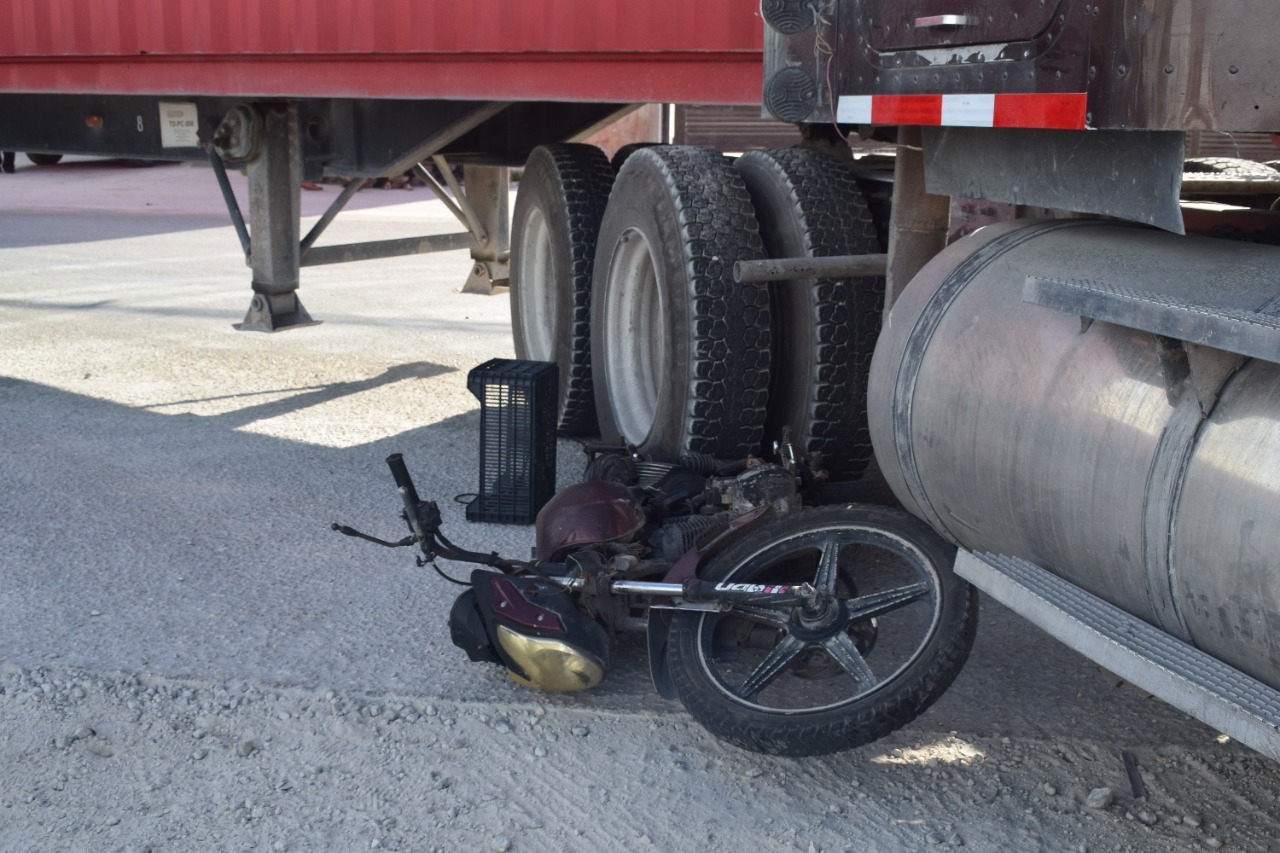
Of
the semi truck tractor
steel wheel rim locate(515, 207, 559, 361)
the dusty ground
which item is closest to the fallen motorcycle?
the dusty ground

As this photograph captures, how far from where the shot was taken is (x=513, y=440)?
17.4ft

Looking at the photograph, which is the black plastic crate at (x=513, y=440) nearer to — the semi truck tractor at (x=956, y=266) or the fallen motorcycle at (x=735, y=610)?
the semi truck tractor at (x=956, y=266)

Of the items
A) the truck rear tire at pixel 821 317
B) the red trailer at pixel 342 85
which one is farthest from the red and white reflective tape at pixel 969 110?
the red trailer at pixel 342 85

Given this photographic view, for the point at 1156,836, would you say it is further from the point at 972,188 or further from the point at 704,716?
the point at 972,188

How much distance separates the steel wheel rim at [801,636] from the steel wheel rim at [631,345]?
187cm

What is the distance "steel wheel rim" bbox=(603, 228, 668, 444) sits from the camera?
563cm

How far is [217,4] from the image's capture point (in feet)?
23.9

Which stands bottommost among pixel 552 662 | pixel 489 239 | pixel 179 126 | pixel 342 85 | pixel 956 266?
pixel 552 662

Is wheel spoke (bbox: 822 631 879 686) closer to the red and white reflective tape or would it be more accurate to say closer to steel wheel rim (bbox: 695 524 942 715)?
steel wheel rim (bbox: 695 524 942 715)

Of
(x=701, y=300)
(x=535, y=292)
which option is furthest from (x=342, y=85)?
(x=701, y=300)

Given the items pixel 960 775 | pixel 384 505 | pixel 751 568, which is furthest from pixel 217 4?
pixel 960 775

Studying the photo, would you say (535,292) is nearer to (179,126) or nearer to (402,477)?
(179,126)

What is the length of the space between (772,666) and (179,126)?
5958 mm

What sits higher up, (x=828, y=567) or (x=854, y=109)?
(x=854, y=109)
